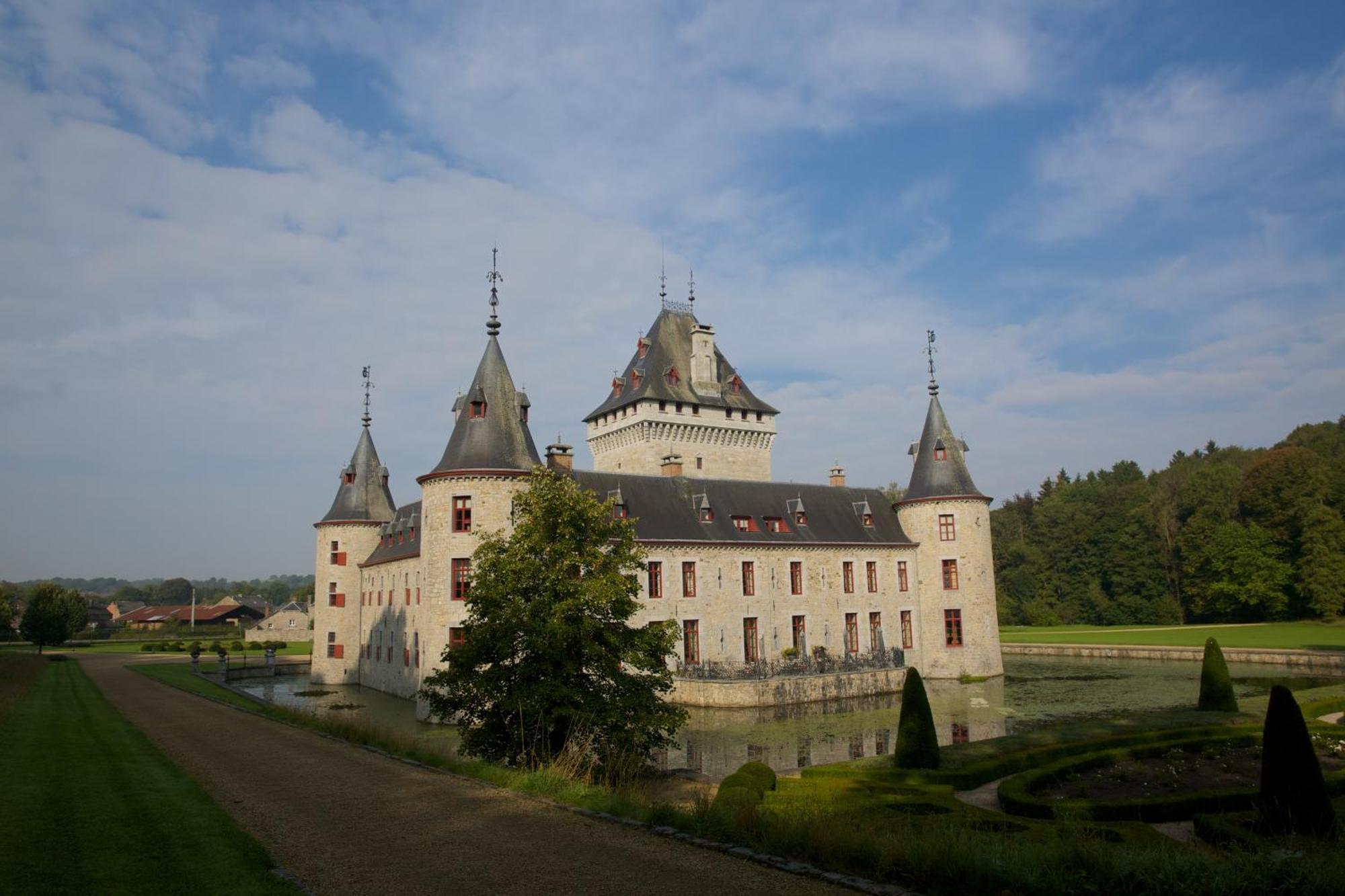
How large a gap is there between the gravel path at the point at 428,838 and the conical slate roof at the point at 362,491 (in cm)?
2816

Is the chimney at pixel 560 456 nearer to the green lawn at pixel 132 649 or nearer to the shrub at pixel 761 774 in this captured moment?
the shrub at pixel 761 774

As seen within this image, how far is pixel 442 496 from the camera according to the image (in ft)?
97.5

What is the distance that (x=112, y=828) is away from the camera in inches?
400

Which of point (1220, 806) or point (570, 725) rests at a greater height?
point (570, 725)

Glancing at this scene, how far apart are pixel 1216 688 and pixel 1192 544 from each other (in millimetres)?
Answer: 49124

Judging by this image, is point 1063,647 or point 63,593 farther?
point 63,593

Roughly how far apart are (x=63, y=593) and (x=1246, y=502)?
284ft

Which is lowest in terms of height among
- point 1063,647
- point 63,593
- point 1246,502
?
Answer: point 1063,647

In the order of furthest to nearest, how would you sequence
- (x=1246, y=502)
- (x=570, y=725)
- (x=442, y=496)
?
(x=1246, y=502), (x=442, y=496), (x=570, y=725)

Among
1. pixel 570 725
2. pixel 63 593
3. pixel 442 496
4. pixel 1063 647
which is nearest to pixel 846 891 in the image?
pixel 570 725

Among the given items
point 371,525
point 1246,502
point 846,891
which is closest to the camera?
point 846,891

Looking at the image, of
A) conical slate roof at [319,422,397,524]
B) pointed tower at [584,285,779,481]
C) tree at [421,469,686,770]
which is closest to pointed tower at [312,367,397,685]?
conical slate roof at [319,422,397,524]

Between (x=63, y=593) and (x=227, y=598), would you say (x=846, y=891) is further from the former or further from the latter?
(x=227, y=598)

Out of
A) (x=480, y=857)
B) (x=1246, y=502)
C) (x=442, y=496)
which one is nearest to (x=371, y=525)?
(x=442, y=496)
